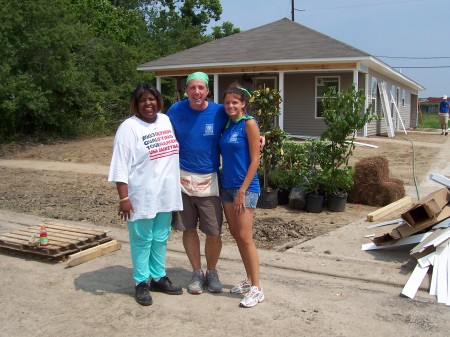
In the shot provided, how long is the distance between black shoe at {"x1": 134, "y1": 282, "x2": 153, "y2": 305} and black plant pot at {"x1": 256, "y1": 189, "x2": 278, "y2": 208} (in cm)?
394

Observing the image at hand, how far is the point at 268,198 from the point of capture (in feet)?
26.4

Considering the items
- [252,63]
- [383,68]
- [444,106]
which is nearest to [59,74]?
[252,63]

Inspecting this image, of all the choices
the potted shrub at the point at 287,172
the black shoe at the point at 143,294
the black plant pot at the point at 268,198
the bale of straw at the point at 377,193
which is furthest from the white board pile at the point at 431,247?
the potted shrub at the point at 287,172

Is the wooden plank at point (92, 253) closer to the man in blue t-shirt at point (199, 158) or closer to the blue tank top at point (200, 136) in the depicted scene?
the man in blue t-shirt at point (199, 158)

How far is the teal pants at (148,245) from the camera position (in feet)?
14.1

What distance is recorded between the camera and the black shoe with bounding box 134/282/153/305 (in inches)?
167

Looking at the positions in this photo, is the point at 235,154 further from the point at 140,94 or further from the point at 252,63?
the point at 252,63

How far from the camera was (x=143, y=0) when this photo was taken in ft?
136

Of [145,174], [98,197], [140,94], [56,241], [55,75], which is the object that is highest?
[55,75]

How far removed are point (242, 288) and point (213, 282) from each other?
0.28m

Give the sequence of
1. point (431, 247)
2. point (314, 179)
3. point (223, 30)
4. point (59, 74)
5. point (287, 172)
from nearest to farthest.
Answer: point (431, 247)
point (314, 179)
point (287, 172)
point (59, 74)
point (223, 30)

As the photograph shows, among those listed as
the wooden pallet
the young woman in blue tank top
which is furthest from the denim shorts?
the wooden pallet

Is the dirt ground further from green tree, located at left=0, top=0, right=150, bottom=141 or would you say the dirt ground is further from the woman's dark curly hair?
the woman's dark curly hair

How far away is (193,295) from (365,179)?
187 inches
